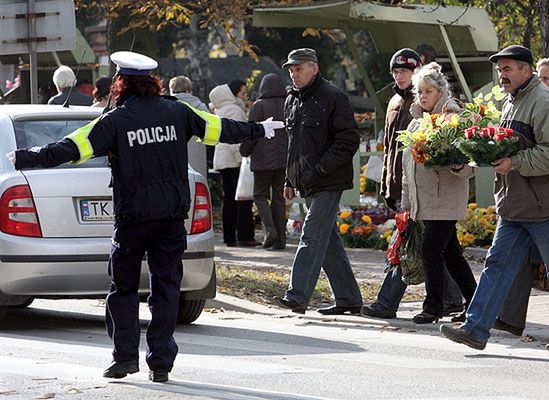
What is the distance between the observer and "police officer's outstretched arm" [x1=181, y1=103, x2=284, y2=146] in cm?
892

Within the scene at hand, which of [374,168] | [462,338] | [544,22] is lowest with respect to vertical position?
[462,338]

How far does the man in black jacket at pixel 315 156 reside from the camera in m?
12.1

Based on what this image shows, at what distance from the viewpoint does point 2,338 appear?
10.7m

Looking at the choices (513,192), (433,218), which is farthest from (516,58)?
(433,218)

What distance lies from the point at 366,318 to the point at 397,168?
1.16 metres

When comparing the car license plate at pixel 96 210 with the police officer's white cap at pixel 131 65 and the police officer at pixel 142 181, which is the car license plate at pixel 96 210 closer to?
the police officer at pixel 142 181

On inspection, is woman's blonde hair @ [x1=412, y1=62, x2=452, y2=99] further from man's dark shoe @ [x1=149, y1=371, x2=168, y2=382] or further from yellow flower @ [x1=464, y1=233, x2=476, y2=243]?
yellow flower @ [x1=464, y1=233, x2=476, y2=243]

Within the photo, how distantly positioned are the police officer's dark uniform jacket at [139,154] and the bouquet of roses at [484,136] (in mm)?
1896

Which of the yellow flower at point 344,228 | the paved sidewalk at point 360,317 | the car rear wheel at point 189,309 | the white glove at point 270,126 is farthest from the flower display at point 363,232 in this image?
the white glove at point 270,126

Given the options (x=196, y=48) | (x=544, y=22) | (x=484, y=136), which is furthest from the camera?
(x=196, y=48)

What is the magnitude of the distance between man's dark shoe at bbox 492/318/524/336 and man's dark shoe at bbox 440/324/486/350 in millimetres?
643

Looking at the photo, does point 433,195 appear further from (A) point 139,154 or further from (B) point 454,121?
(A) point 139,154

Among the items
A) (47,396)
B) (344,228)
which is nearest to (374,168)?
(344,228)

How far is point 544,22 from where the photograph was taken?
16.2 metres
